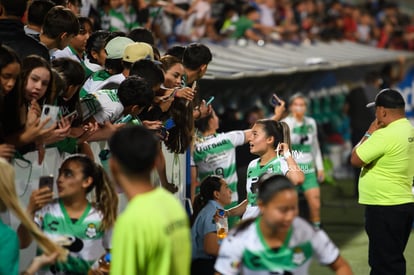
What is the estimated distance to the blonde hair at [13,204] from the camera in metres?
5.52

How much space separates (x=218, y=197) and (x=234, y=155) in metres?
1.88

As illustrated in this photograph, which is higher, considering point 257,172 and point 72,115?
point 72,115

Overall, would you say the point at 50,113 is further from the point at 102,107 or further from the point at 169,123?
the point at 169,123

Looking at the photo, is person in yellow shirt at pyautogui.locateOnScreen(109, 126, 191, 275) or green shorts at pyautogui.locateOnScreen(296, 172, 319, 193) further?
green shorts at pyautogui.locateOnScreen(296, 172, 319, 193)

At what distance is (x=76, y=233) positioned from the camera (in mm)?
6035

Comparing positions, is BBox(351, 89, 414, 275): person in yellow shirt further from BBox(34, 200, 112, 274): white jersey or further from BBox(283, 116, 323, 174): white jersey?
BBox(283, 116, 323, 174): white jersey

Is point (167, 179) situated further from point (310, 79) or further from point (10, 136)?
point (310, 79)

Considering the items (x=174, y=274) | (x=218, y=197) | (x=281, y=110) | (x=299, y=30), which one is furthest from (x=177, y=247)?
(x=299, y=30)

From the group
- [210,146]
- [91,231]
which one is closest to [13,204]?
[91,231]

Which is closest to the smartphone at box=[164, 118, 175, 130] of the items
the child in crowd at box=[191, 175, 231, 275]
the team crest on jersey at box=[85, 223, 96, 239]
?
the child in crowd at box=[191, 175, 231, 275]

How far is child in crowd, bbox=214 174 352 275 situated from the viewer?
18.3 ft

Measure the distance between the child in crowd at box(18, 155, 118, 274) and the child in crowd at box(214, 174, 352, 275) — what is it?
2.58 ft

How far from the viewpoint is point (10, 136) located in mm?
6309

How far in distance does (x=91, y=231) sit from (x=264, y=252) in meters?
1.02
